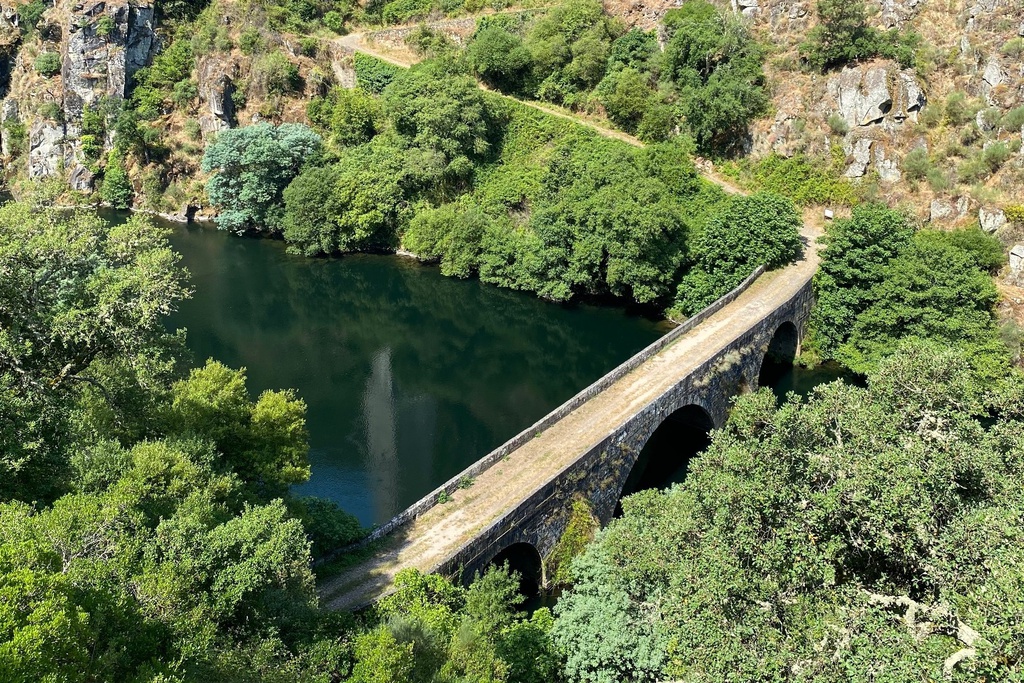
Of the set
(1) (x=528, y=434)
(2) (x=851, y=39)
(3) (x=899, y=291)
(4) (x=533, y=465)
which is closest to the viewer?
(4) (x=533, y=465)

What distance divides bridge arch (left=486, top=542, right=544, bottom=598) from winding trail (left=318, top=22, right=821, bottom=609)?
2.09 m

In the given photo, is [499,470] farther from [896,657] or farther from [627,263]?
[627,263]

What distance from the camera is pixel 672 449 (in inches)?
1539

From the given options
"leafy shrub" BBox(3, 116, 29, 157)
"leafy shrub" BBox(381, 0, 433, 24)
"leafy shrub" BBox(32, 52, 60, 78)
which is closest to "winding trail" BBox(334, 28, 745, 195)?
"leafy shrub" BBox(381, 0, 433, 24)

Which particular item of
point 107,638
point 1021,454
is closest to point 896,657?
point 1021,454

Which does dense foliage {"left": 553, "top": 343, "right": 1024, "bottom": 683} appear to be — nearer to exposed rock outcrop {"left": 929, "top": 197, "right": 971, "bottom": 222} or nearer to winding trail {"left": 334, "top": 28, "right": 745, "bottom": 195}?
exposed rock outcrop {"left": 929, "top": 197, "right": 971, "bottom": 222}

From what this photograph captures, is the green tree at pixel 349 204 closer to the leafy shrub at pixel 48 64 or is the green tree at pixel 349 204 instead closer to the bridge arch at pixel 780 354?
the bridge arch at pixel 780 354

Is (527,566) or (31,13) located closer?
(527,566)

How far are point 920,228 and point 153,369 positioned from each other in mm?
47838

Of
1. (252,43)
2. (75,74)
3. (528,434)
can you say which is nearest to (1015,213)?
(528,434)

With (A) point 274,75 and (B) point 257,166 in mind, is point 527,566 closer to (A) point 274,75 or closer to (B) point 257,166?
(B) point 257,166

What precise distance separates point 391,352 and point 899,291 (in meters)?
31.8

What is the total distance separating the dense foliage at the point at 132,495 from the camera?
12.8 m

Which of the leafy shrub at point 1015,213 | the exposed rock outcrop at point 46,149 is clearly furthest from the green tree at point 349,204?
the leafy shrub at point 1015,213
